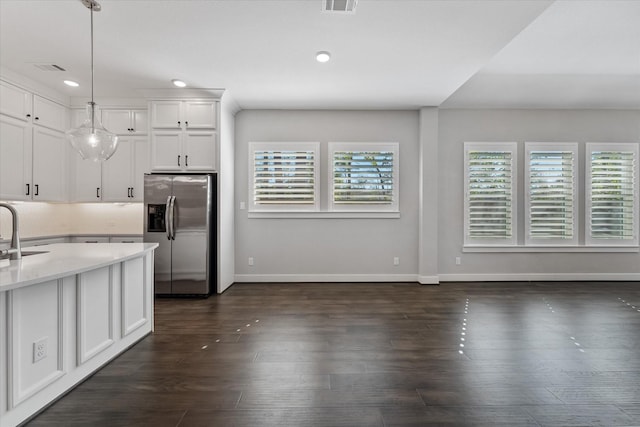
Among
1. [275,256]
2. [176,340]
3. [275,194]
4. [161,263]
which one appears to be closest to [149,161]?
[161,263]

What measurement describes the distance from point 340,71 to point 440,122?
2459mm

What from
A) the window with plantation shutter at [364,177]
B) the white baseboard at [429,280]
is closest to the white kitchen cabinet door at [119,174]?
the window with plantation shutter at [364,177]

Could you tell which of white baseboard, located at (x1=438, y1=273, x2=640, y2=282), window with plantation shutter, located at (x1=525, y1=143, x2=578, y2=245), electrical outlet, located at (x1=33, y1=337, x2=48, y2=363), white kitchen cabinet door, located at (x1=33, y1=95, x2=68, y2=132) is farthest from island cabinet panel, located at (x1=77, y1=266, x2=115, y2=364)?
window with plantation shutter, located at (x1=525, y1=143, x2=578, y2=245)

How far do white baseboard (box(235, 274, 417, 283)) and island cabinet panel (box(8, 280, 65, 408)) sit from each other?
11.2ft

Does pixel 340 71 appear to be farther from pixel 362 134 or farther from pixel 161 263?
pixel 161 263

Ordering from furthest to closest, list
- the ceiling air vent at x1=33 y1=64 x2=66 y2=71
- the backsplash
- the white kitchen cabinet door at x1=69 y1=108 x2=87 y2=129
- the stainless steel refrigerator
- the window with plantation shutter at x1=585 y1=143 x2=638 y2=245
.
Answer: the window with plantation shutter at x1=585 y1=143 x2=638 y2=245
the backsplash
the white kitchen cabinet door at x1=69 y1=108 x2=87 y2=129
the stainless steel refrigerator
the ceiling air vent at x1=33 y1=64 x2=66 y2=71

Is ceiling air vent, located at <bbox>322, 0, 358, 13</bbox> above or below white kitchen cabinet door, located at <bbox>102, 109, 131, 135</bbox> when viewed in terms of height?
above

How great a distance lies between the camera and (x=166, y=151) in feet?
15.9

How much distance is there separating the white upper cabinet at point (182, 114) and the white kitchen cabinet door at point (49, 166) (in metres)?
1.49

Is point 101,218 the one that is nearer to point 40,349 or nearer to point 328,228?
point 328,228

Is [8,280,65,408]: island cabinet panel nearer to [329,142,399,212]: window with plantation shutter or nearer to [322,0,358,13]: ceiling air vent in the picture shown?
[322,0,358,13]: ceiling air vent

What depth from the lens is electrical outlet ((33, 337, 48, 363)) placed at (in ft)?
6.44

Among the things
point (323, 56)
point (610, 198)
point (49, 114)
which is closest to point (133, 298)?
point (323, 56)

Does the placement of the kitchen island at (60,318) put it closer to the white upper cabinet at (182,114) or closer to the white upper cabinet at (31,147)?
the white upper cabinet at (31,147)
